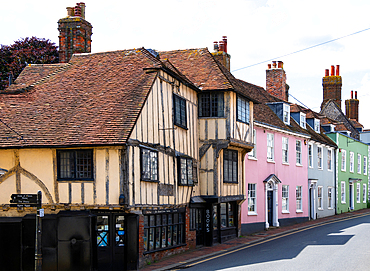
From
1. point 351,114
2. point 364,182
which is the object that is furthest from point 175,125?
point 351,114

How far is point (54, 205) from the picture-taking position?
1625 cm

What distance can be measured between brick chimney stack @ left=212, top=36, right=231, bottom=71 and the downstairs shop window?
10050mm

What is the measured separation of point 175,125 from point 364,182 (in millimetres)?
33069

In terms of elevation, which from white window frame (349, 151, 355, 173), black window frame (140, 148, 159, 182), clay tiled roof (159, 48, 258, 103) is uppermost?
clay tiled roof (159, 48, 258, 103)

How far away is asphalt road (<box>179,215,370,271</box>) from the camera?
617 inches

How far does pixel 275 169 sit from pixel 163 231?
1312 centimetres

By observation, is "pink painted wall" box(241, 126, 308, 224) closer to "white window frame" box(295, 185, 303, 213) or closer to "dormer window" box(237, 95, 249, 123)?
"white window frame" box(295, 185, 303, 213)

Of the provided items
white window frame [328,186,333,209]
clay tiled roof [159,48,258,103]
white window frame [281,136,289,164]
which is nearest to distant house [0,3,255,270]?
clay tiled roof [159,48,258,103]

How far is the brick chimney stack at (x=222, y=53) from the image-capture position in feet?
88.8

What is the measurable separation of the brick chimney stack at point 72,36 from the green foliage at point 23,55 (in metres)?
8.65

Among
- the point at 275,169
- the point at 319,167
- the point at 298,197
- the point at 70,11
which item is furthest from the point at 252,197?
the point at 70,11

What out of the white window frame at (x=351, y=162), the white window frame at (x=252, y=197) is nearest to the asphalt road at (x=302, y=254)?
the white window frame at (x=252, y=197)

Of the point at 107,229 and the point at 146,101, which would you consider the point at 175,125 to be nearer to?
the point at 146,101

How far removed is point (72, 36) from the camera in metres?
23.0
